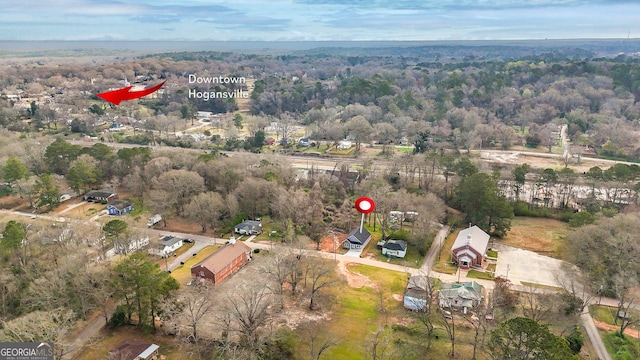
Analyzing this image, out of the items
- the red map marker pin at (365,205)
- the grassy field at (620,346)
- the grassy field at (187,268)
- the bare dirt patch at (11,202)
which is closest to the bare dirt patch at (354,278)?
the red map marker pin at (365,205)

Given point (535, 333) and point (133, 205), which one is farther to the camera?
point (133, 205)

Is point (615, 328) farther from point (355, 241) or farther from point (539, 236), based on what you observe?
point (355, 241)

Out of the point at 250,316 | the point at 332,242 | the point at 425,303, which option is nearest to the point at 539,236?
the point at 425,303

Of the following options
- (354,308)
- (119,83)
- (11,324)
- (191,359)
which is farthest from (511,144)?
(119,83)

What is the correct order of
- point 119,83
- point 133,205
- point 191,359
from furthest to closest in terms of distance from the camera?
point 119,83 → point 133,205 → point 191,359

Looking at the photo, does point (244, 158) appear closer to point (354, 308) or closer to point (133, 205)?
point (133, 205)

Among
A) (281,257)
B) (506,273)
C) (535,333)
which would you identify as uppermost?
(535,333)

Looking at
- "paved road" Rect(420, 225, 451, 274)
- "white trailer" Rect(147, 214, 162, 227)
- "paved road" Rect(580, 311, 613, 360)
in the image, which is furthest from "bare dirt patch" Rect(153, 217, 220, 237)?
"paved road" Rect(580, 311, 613, 360)

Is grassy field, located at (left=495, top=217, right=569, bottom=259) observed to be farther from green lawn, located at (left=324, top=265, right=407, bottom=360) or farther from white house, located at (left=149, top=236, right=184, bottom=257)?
white house, located at (left=149, top=236, right=184, bottom=257)
